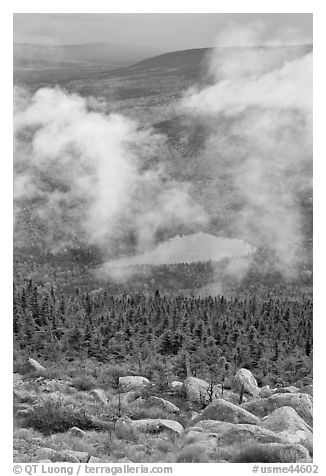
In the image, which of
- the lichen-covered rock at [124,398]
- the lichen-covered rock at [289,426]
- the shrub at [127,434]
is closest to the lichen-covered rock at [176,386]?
the lichen-covered rock at [124,398]

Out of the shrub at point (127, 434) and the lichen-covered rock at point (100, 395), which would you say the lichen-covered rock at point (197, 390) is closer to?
the lichen-covered rock at point (100, 395)

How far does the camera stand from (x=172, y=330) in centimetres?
2628

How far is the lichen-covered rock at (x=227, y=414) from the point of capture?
20.2m

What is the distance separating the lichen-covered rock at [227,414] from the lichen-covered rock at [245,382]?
9.45ft

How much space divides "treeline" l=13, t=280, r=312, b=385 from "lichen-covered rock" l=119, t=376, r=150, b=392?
830 mm

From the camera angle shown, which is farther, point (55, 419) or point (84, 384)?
point (84, 384)

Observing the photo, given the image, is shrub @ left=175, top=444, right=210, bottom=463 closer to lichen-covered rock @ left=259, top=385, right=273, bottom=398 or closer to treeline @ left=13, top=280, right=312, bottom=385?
lichen-covered rock @ left=259, top=385, right=273, bottom=398

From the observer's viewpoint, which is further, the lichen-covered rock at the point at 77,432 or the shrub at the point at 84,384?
the shrub at the point at 84,384

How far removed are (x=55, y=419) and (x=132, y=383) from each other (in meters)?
3.67

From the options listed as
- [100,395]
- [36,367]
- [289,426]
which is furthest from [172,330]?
[289,426]

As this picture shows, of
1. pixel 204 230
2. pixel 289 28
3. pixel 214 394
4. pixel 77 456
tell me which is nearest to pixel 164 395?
pixel 214 394

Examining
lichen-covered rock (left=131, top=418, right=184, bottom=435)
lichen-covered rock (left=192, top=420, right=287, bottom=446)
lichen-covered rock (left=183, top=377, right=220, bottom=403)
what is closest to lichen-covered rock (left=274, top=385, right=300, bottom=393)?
lichen-covered rock (left=183, top=377, right=220, bottom=403)

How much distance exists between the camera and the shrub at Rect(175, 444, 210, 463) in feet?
61.6

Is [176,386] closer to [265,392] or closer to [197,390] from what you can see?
[197,390]
